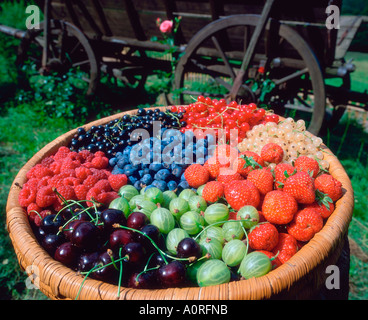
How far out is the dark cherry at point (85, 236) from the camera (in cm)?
107

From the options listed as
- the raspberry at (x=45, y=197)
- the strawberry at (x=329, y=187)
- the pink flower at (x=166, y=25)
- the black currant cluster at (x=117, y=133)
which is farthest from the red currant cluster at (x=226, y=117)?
the pink flower at (x=166, y=25)

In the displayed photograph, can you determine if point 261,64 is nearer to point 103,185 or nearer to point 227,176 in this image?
point 227,176

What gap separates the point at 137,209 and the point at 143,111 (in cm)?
102

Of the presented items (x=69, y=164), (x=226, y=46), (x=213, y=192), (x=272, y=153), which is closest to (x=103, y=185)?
(x=69, y=164)

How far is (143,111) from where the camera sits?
210 cm

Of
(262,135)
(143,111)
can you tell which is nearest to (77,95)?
(143,111)

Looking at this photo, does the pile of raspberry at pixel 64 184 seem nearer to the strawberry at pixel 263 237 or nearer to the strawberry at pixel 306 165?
the strawberry at pixel 263 237

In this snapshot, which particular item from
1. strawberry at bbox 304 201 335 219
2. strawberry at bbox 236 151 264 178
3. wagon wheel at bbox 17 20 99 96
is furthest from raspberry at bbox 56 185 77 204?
wagon wheel at bbox 17 20 99 96

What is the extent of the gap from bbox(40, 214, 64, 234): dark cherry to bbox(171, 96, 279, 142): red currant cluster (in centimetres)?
105

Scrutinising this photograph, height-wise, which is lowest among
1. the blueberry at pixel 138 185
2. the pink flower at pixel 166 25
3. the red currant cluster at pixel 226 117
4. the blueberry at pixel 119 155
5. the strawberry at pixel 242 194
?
the blueberry at pixel 138 185

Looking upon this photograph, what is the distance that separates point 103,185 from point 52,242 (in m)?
0.40

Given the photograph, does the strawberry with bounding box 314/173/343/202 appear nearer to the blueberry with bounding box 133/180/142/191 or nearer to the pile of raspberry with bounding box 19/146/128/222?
the blueberry with bounding box 133/180/142/191

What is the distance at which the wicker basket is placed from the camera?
3.13 ft

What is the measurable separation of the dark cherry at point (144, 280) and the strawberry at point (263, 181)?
2.16 ft
